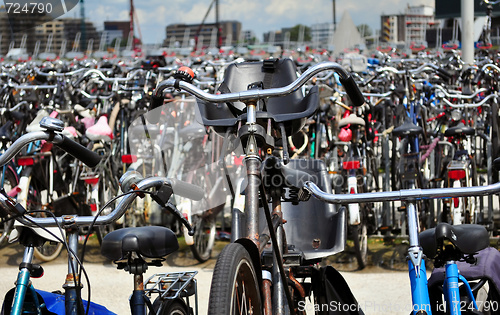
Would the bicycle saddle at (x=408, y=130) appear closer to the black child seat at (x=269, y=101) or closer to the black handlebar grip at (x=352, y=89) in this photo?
the black child seat at (x=269, y=101)

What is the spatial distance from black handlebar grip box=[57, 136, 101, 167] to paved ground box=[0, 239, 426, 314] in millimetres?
2423

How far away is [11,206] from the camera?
272cm

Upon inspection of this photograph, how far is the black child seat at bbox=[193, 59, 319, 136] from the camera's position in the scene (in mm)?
3340

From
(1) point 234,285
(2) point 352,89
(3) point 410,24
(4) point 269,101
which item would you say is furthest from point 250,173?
(3) point 410,24

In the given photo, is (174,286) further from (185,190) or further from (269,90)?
(269,90)

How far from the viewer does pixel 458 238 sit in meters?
3.04

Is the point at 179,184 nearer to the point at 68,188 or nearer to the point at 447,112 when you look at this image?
the point at 68,188

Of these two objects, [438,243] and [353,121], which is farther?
[353,121]

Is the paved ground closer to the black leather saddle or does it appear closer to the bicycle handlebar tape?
the black leather saddle

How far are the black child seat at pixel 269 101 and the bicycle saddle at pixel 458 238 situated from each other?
2.56 feet

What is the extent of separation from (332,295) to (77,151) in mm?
1541

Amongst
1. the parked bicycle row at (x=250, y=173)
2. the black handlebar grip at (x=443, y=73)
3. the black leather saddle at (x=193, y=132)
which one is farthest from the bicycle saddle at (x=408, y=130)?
the black handlebar grip at (x=443, y=73)

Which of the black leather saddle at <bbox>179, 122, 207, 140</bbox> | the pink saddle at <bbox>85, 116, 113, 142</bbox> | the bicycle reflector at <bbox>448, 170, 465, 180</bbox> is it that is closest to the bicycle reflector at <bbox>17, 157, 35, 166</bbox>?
the pink saddle at <bbox>85, 116, 113, 142</bbox>

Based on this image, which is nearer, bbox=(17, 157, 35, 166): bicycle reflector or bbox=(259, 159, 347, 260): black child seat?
bbox=(259, 159, 347, 260): black child seat
